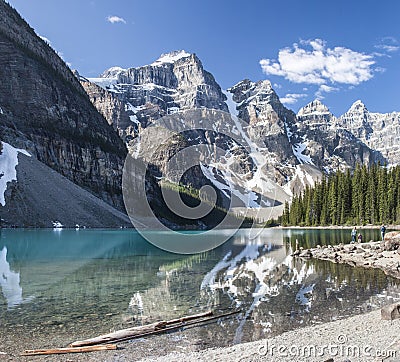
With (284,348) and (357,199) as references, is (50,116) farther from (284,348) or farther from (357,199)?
(284,348)

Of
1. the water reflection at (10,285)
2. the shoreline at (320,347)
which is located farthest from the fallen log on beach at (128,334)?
the water reflection at (10,285)

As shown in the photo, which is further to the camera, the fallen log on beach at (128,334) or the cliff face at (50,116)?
the cliff face at (50,116)

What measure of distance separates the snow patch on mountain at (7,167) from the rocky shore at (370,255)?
63613 millimetres

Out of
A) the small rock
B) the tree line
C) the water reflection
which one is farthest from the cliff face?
the small rock

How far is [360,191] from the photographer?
88.9 m

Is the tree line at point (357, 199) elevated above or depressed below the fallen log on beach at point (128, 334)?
above

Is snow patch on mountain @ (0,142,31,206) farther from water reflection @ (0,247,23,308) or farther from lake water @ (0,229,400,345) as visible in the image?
water reflection @ (0,247,23,308)

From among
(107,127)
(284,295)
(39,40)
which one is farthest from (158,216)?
(284,295)

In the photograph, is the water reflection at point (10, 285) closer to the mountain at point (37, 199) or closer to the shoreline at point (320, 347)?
the shoreline at point (320, 347)

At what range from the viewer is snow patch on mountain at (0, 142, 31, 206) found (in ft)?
243

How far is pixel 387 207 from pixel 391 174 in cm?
828

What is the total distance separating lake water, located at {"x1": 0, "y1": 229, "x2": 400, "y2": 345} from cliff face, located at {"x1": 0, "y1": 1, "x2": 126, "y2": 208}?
88.1 meters

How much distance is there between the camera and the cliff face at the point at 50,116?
4540 inches

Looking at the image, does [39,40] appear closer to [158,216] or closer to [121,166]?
[121,166]
